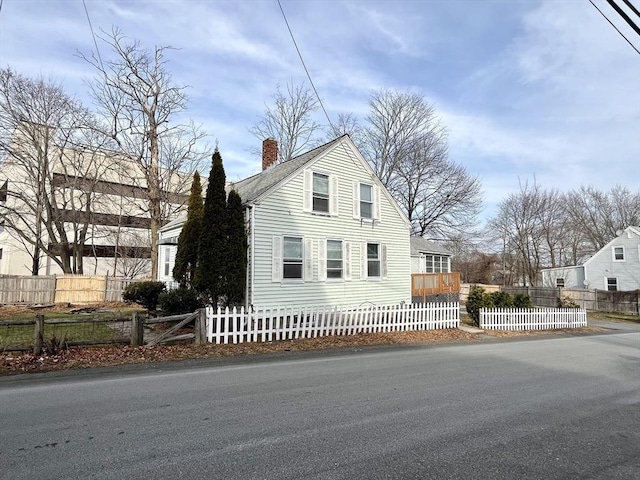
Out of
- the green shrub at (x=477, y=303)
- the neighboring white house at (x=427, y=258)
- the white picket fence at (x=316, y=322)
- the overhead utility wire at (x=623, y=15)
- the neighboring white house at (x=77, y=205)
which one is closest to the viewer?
the overhead utility wire at (x=623, y=15)

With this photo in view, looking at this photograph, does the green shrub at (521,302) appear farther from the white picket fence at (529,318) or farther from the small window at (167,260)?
the small window at (167,260)

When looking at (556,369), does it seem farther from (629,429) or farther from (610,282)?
(610,282)

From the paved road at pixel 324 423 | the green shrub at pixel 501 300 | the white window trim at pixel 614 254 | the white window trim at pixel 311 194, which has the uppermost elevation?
the white window trim at pixel 311 194

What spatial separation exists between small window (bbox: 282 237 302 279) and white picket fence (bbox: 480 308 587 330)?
7.75 meters

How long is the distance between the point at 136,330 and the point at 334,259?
812 centimetres

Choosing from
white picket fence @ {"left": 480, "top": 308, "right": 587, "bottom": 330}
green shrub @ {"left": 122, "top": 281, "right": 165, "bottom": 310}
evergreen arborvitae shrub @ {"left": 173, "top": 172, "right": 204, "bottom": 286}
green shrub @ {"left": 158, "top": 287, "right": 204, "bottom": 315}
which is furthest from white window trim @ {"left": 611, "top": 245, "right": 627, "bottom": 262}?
green shrub @ {"left": 122, "top": 281, "right": 165, "bottom": 310}

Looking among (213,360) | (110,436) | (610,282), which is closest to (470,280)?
(610,282)

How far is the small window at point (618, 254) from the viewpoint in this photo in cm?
3306

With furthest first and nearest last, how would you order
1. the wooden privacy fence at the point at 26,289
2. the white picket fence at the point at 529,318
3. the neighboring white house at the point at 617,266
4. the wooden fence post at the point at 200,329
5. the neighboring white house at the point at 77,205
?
the neighboring white house at the point at 617,266, the neighboring white house at the point at 77,205, the wooden privacy fence at the point at 26,289, the white picket fence at the point at 529,318, the wooden fence post at the point at 200,329

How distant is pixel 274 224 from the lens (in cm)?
1419

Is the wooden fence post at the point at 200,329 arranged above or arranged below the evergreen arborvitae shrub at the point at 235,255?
below

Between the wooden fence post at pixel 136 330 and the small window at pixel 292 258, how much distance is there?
564 centimetres

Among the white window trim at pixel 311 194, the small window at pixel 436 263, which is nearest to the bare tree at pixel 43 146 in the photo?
the white window trim at pixel 311 194

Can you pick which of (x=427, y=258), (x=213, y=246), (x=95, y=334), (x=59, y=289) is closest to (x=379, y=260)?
(x=213, y=246)
